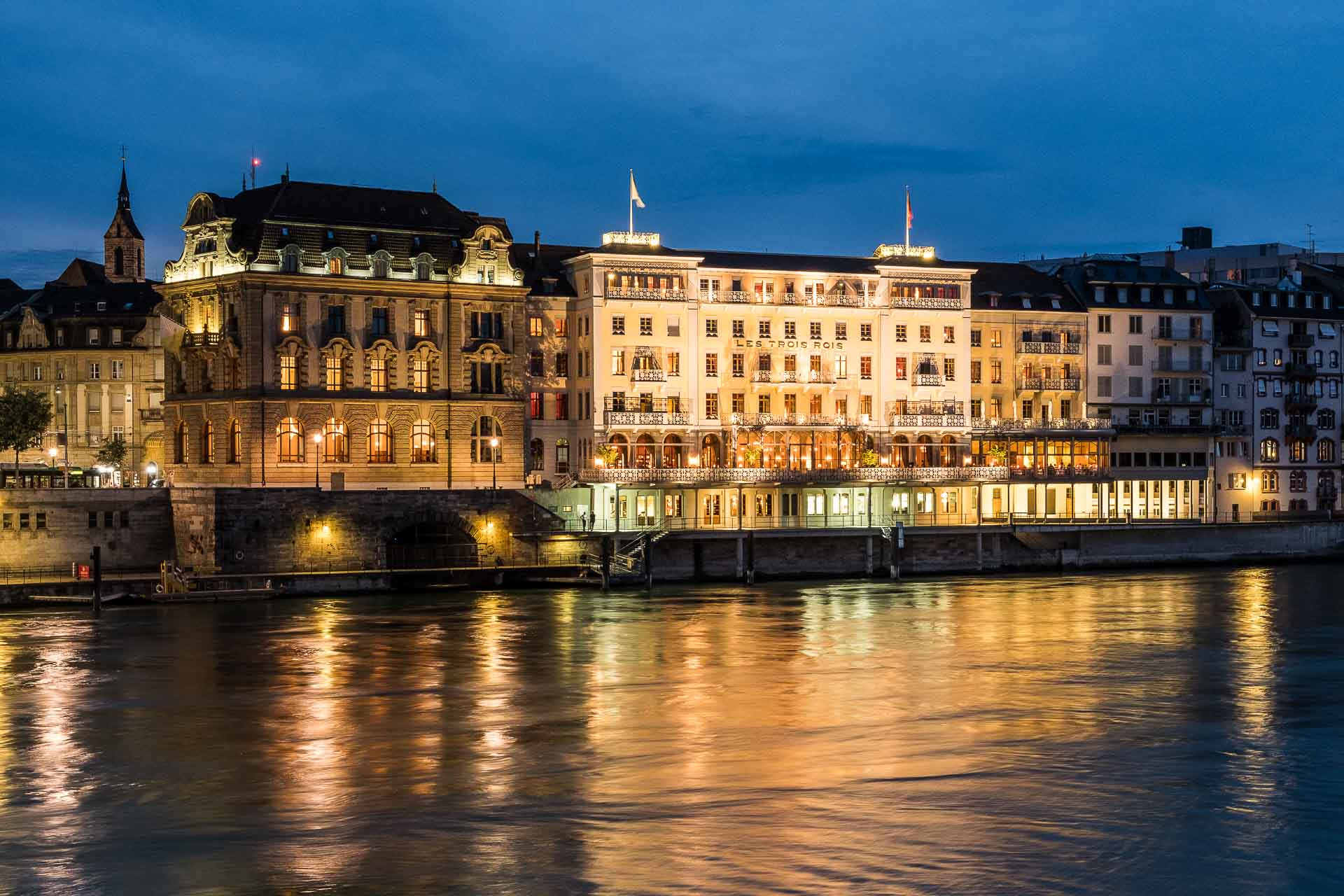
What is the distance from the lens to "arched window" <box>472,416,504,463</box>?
10456 centimetres

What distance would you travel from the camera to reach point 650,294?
110 metres

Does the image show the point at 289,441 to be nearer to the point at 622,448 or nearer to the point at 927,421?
the point at 622,448

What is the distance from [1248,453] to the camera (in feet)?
431

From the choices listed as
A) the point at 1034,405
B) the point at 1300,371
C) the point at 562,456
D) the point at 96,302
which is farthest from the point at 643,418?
the point at 1300,371

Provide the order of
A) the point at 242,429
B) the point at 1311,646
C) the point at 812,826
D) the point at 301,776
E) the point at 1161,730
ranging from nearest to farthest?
the point at 812,826, the point at 301,776, the point at 1161,730, the point at 1311,646, the point at 242,429

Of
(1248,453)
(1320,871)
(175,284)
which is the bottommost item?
(1320,871)

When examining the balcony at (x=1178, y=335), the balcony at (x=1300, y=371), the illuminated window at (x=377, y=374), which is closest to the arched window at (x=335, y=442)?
the illuminated window at (x=377, y=374)

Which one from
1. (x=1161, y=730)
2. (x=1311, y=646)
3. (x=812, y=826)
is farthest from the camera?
(x=1311, y=646)

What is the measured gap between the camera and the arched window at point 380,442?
10131 cm

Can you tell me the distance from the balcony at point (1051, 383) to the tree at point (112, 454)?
6116 cm

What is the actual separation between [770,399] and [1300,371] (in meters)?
44.3

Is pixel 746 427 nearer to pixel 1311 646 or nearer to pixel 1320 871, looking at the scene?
pixel 1311 646

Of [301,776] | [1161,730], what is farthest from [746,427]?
[301,776]

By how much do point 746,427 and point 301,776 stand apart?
2744 inches
